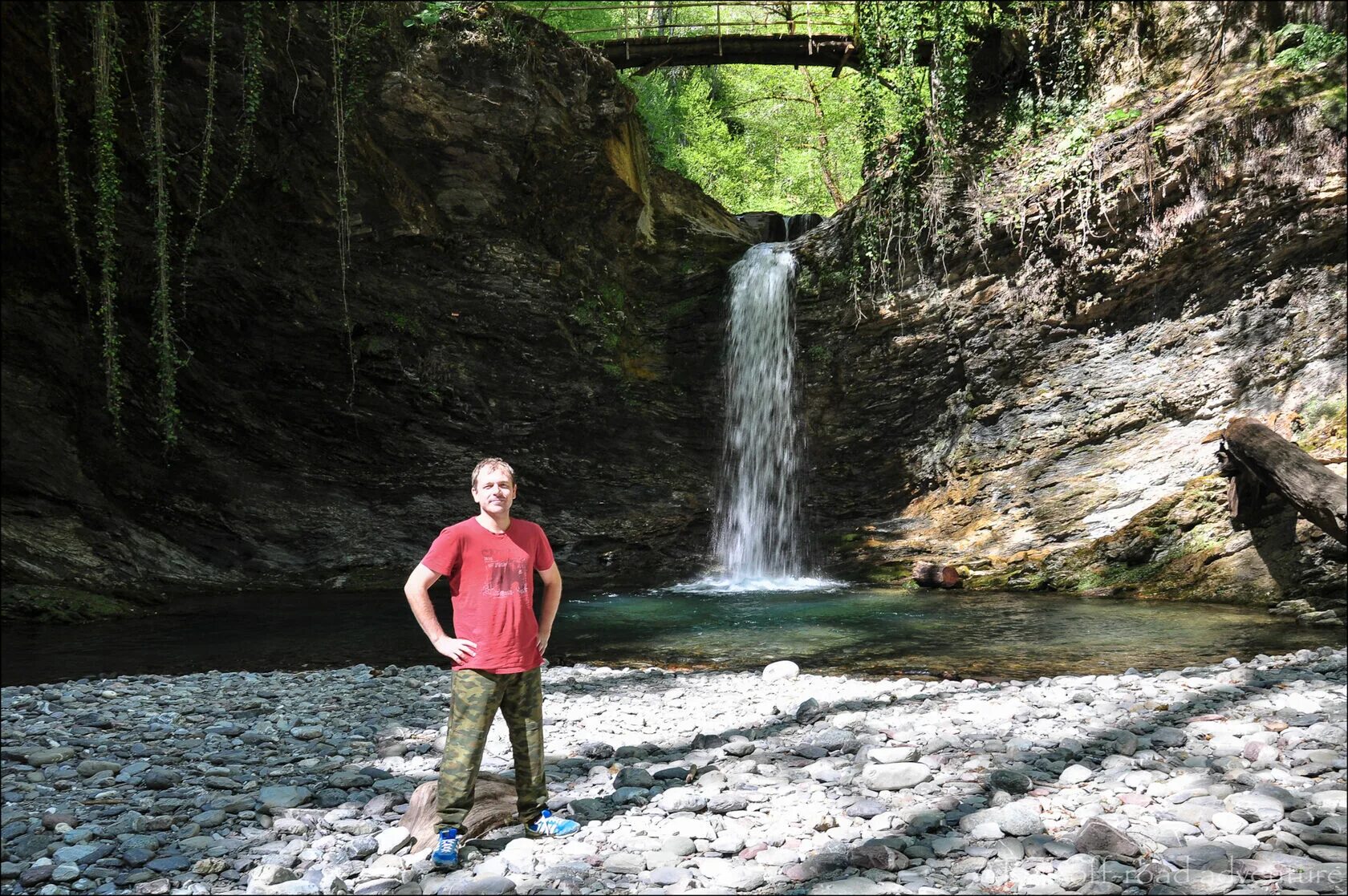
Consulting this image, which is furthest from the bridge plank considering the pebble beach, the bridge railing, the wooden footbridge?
the pebble beach

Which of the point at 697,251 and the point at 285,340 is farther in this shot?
the point at 697,251

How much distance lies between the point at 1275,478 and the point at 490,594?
7.25 meters

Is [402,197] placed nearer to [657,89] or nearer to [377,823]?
[377,823]

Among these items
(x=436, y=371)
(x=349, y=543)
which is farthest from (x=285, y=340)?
(x=349, y=543)

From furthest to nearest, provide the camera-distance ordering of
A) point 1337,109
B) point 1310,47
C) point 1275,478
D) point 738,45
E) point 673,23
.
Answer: point 673,23, point 738,45, point 1310,47, point 1337,109, point 1275,478

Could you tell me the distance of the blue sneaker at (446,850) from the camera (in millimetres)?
2594

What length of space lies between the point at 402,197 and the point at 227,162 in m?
2.02

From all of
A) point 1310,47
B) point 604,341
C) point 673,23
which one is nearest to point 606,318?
point 604,341

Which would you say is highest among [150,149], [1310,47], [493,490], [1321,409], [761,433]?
[1310,47]

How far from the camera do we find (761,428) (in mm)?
12719

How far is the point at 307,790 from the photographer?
131 inches

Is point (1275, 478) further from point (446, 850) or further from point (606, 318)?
point (606, 318)

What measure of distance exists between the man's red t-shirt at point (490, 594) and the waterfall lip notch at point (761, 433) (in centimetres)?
979

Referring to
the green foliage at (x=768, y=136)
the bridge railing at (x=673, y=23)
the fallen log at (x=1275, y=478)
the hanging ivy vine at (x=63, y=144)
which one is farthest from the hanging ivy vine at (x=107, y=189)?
the green foliage at (x=768, y=136)
